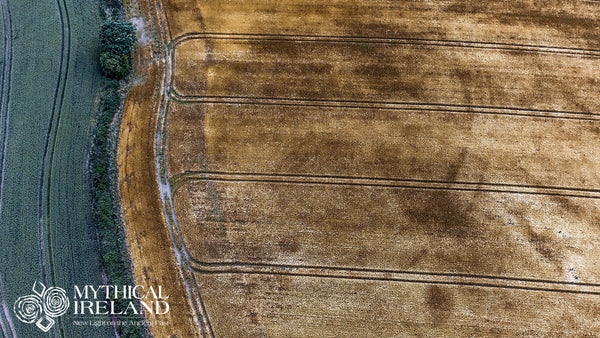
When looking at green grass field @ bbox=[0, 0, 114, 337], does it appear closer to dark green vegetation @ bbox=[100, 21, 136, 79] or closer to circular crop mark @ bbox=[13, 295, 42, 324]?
circular crop mark @ bbox=[13, 295, 42, 324]

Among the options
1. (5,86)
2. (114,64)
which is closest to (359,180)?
(114,64)

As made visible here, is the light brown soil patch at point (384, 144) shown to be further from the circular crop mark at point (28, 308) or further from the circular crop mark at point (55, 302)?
the circular crop mark at point (28, 308)

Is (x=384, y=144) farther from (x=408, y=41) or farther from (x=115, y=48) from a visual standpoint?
(x=115, y=48)

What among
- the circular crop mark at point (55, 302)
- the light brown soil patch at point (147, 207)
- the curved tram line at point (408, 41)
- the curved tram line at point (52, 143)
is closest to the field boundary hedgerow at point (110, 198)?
the light brown soil patch at point (147, 207)

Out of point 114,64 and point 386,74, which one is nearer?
point 114,64

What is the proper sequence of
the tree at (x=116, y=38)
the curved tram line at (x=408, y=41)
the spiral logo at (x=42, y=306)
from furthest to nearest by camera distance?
the curved tram line at (x=408, y=41) < the tree at (x=116, y=38) < the spiral logo at (x=42, y=306)

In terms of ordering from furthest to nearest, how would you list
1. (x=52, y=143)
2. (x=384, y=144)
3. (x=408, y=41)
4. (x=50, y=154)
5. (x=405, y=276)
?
(x=408, y=41), (x=384, y=144), (x=52, y=143), (x=50, y=154), (x=405, y=276)
